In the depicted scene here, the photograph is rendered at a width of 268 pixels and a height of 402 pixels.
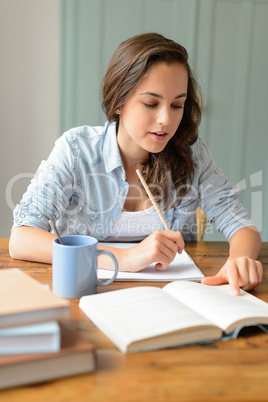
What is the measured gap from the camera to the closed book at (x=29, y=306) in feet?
2.03

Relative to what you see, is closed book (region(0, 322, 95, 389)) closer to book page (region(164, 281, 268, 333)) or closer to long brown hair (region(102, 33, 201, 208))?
book page (region(164, 281, 268, 333))

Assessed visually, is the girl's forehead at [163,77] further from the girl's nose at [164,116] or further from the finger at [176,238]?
the finger at [176,238]

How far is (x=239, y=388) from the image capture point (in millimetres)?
624

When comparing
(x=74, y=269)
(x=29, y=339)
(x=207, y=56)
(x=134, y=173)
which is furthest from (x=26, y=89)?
(x=29, y=339)

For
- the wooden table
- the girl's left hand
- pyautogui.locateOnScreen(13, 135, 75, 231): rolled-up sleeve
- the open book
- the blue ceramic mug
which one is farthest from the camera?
pyautogui.locateOnScreen(13, 135, 75, 231): rolled-up sleeve

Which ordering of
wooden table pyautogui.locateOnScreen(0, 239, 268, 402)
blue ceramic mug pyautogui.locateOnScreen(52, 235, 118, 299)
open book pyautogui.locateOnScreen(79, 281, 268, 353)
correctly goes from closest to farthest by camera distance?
wooden table pyautogui.locateOnScreen(0, 239, 268, 402)
open book pyautogui.locateOnScreen(79, 281, 268, 353)
blue ceramic mug pyautogui.locateOnScreen(52, 235, 118, 299)

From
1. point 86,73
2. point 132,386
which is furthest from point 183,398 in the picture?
point 86,73

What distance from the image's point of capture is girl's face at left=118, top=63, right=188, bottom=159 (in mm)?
1305

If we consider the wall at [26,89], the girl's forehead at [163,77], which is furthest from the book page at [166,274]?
the wall at [26,89]

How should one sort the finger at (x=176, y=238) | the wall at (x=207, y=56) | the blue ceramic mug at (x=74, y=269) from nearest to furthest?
the blue ceramic mug at (x=74, y=269) < the finger at (x=176, y=238) < the wall at (x=207, y=56)

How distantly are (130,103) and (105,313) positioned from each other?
2.53ft

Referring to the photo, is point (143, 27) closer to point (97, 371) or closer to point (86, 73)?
point (86, 73)

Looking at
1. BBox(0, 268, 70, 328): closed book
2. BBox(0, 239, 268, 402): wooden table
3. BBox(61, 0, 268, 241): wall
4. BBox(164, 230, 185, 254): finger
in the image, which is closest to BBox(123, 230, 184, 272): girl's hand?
BBox(164, 230, 185, 254): finger

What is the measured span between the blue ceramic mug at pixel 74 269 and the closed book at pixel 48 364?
0.82ft
